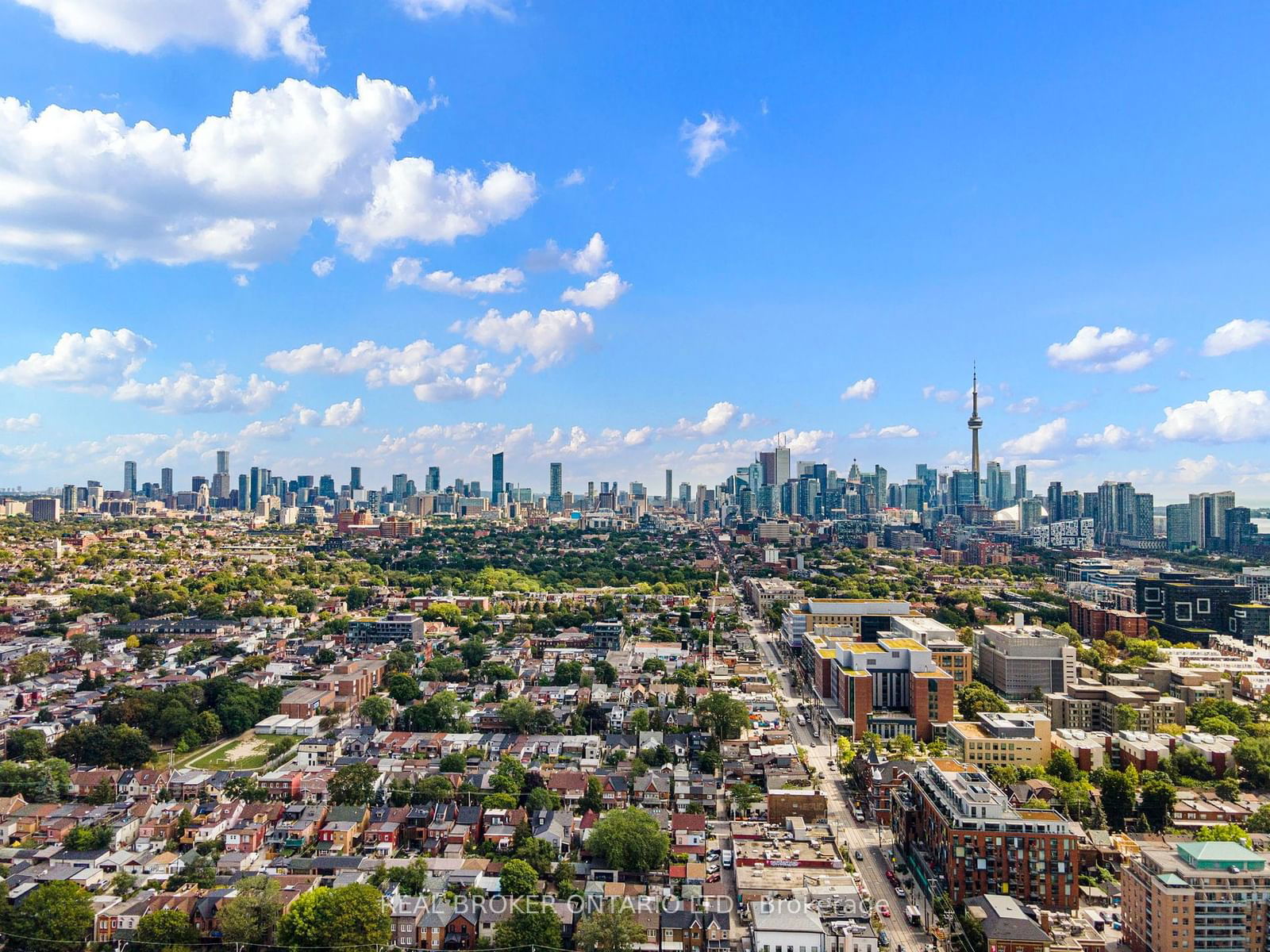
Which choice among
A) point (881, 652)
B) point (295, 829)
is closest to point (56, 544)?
point (295, 829)

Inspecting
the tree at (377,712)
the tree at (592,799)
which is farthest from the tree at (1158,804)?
the tree at (377,712)

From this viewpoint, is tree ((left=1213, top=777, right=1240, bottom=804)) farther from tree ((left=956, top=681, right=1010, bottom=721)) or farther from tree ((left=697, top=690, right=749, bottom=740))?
tree ((left=697, top=690, right=749, bottom=740))

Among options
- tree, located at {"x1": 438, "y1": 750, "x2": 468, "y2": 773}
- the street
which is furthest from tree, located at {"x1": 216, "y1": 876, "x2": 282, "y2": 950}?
the street

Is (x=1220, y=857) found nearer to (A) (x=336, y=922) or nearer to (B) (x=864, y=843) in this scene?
(B) (x=864, y=843)

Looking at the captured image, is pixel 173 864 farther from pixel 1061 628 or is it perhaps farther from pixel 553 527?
pixel 553 527

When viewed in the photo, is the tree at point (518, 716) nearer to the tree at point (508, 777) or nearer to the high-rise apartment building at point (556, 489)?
the tree at point (508, 777)

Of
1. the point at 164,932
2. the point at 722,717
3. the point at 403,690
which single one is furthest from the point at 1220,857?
the point at 403,690
